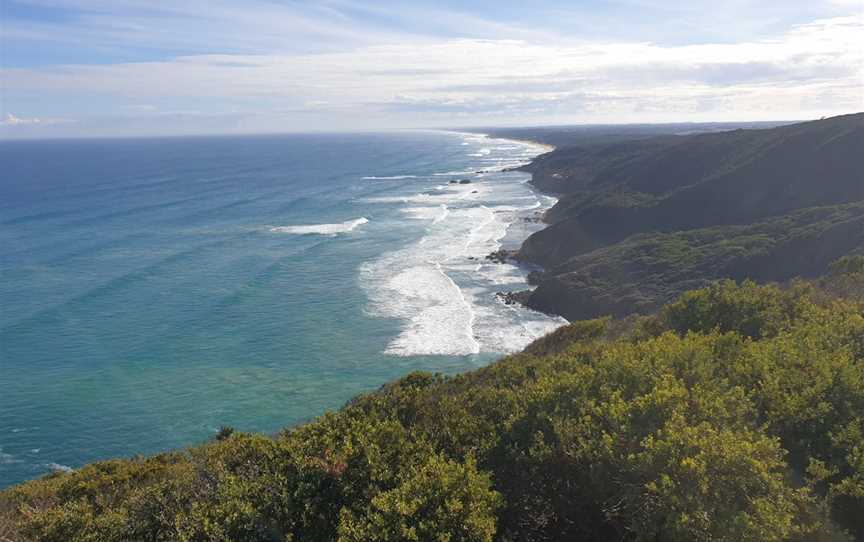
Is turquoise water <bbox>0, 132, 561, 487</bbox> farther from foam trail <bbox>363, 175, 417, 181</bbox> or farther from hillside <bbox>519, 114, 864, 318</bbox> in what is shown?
foam trail <bbox>363, 175, 417, 181</bbox>

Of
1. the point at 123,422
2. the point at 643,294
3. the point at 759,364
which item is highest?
the point at 759,364

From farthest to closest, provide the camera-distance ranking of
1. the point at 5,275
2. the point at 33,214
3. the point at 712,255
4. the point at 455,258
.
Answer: the point at 33,214
the point at 455,258
the point at 5,275
the point at 712,255

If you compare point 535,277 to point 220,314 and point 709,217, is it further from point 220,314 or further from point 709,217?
point 220,314

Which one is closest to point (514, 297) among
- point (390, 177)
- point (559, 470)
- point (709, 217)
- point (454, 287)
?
point (454, 287)

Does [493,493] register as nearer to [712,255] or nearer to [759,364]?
[759,364]

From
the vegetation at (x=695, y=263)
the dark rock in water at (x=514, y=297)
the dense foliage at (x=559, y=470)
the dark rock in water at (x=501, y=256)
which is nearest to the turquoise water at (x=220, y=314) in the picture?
the dark rock in water at (x=514, y=297)

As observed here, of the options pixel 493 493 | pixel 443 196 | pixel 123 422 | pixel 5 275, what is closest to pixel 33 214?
pixel 5 275

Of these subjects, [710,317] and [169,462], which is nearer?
[169,462]

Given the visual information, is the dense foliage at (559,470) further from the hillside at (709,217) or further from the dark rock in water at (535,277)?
the dark rock in water at (535,277)
